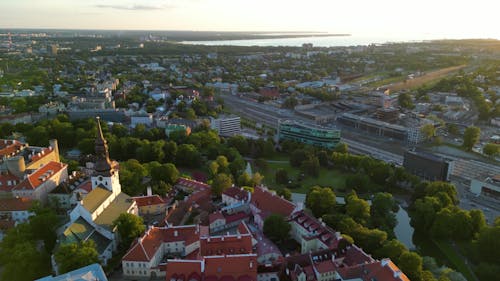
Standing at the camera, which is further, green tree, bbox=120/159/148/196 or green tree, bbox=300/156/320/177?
green tree, bbox=300/156/320/177

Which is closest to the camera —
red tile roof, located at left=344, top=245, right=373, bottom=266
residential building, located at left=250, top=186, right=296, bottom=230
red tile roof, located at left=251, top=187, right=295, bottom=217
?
red tile roof, located at left=344, top=245, right=373, bottom=266

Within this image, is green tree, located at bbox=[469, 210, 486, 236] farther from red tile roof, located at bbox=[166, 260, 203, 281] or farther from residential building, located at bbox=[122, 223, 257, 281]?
red tile roof, located at bbox=[166, 260, 203, 281]

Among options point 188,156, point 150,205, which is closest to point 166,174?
point 150,205

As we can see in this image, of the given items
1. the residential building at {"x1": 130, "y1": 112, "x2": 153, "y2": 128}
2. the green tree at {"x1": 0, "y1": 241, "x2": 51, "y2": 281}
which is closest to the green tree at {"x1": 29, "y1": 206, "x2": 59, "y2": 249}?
the green tree at {"x1": 0, "y1": 241, "x2": 51, "y2": 281}

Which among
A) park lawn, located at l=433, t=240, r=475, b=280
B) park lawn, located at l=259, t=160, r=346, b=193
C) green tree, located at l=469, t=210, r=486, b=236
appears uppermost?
green tree, located at l=469, t=210, r=486, b=236

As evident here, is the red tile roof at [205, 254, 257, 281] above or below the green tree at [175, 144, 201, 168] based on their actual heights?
above

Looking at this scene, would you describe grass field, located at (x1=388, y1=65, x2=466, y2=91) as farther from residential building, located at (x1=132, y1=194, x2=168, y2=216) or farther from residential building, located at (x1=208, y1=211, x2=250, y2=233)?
residential building, located at (x1=132, y1=194, x2=168, y2=216)

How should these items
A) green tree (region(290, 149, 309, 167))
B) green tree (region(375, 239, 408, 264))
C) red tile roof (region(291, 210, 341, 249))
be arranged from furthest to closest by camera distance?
green tree (region(290, 149, 309, 167))
red tile roof (region(291, 210, 341, 249))
green tree (region(375, 239, 408, 264))
